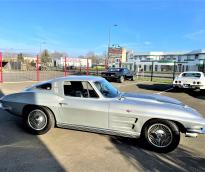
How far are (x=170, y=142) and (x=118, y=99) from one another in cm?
138

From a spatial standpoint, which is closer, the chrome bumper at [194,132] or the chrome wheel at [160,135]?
the chrome bumper at [194,132]

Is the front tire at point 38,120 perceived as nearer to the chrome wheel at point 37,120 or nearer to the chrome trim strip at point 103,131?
the chrome wheel at point 37,120

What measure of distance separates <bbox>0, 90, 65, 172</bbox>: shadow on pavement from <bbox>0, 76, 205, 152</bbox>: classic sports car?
15.7 inches

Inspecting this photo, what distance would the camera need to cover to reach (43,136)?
481cm

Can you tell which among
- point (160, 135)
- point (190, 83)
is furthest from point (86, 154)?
point (190, 83)

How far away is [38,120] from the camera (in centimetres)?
493

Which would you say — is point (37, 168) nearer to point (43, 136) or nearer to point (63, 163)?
point (63, 163)

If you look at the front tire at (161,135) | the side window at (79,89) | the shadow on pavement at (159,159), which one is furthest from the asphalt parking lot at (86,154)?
A: the side window at (79,89)

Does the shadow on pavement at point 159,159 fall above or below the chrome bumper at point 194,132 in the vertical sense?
below

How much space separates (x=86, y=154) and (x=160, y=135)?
4.98 ft

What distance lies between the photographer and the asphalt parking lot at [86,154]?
3.53 meters

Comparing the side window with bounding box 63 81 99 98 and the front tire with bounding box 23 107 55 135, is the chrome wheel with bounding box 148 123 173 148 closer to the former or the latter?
the side window with bounding box 63 81 99 98

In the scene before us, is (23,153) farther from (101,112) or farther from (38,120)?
(101,112)

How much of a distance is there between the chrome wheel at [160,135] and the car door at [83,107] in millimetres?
958
